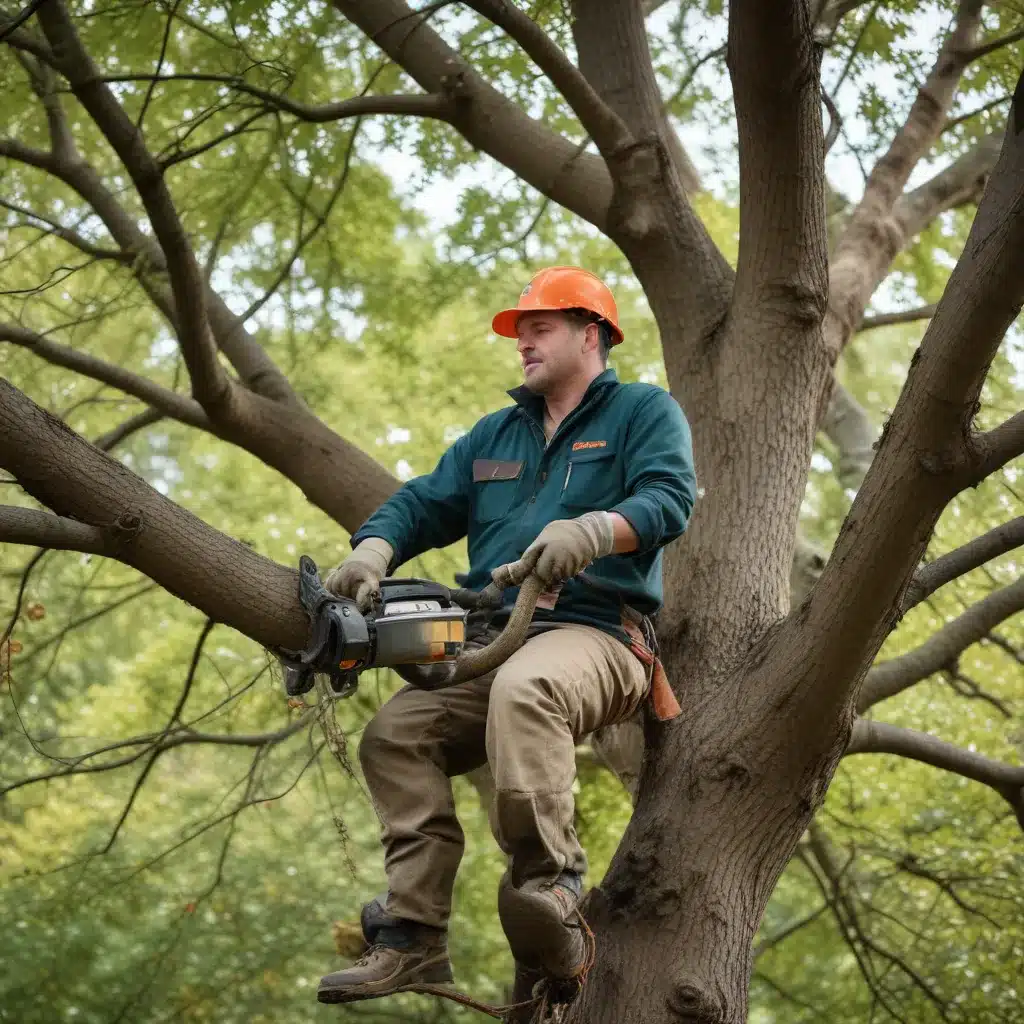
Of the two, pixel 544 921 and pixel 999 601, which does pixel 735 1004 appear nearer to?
pixel 544 921

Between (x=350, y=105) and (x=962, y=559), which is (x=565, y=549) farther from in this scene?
(x=350, y=105)

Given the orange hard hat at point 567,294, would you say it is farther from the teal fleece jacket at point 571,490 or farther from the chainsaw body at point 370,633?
the chainsaw body at point 370,633

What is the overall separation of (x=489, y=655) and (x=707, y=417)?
1.89 metres

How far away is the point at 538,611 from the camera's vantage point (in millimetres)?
3457

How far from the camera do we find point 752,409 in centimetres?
467

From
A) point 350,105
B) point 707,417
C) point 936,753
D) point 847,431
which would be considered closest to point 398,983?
point 707,417

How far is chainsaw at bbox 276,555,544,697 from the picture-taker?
10.1 ft

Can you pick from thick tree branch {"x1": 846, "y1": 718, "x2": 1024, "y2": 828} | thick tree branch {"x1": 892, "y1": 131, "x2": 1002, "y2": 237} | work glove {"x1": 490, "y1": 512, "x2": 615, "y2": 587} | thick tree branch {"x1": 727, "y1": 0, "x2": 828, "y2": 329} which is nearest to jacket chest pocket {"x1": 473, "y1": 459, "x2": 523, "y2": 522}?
work glove {"x1": 490, "y1": 512, "x2": 615, "y2": 587}

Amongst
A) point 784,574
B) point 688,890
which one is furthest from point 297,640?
point 784,574

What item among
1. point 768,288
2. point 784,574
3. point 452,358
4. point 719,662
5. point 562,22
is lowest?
point 719,662

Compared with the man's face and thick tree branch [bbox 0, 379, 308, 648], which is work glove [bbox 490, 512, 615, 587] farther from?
the man's face

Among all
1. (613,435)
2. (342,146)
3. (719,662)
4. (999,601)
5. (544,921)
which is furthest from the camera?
(342,146)

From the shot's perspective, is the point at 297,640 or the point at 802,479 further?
the point at 802,479

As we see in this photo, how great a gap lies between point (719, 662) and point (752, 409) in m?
1.02
